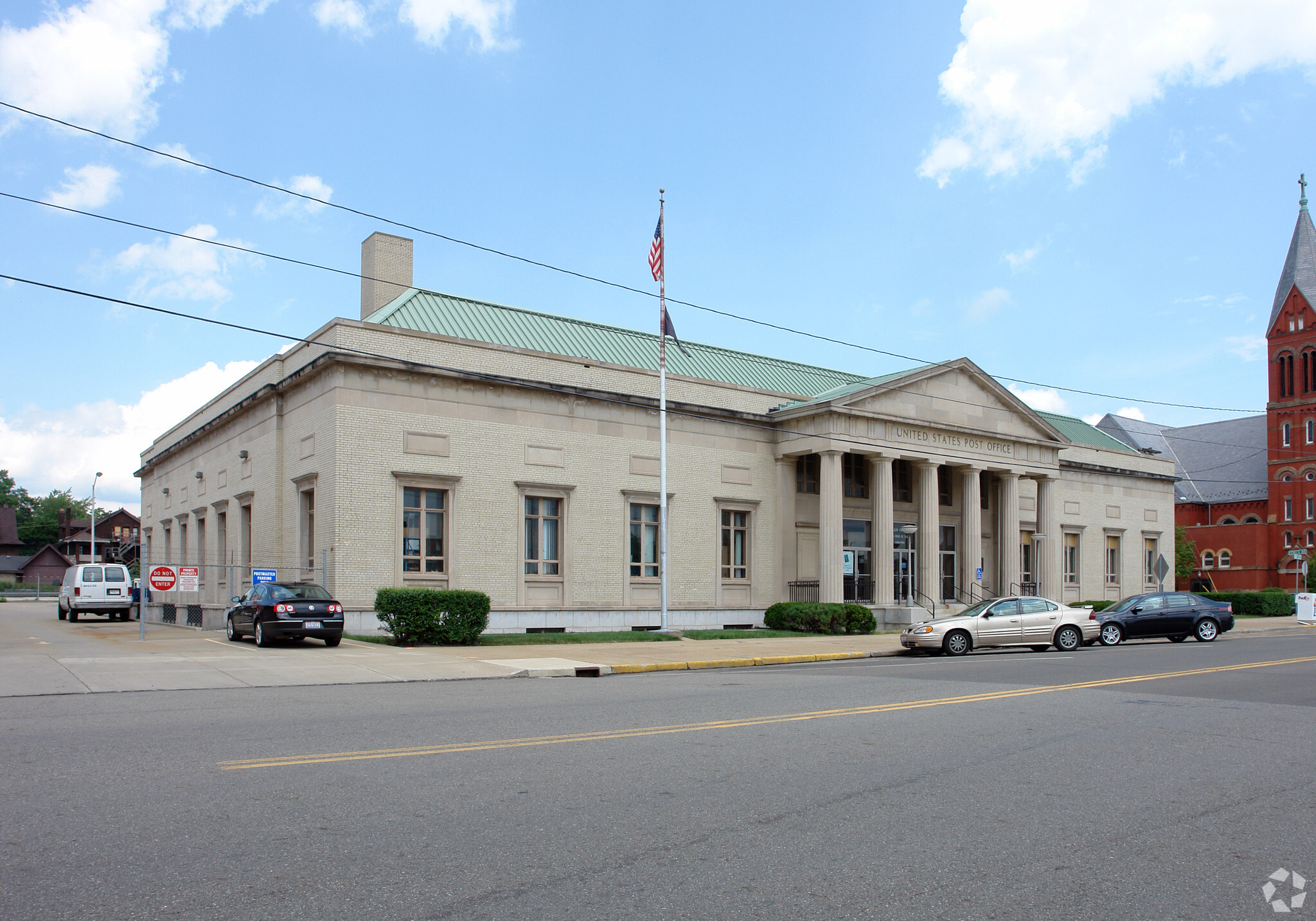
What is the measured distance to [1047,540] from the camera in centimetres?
4272

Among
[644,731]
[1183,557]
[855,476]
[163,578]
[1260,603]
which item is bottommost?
[1260,603]

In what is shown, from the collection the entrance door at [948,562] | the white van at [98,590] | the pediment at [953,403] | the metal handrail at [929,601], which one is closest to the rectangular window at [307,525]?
the white van at [98,590]

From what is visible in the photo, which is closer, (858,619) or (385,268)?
(858,619)

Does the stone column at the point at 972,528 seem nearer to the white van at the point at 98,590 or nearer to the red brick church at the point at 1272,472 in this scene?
the white van at the point at 98,590

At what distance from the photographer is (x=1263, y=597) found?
166 feet

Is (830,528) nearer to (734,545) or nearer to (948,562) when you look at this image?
(734,545)

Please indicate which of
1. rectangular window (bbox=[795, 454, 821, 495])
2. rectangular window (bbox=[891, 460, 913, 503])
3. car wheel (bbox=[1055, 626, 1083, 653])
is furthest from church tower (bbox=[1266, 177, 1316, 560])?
car wheel (bbox=[1055, 626, 1083, 653])

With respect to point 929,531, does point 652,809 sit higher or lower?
lower

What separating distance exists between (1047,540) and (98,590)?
38301mm

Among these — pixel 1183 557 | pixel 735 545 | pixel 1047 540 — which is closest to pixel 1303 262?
pixel 1183 557

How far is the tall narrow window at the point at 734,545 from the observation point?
1359 inches

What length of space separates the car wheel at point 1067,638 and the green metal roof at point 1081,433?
2825cm

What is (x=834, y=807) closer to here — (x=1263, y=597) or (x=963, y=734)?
(x=963, y=734)

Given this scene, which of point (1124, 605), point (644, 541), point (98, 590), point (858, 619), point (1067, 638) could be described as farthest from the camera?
point (98, 590)
